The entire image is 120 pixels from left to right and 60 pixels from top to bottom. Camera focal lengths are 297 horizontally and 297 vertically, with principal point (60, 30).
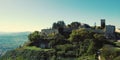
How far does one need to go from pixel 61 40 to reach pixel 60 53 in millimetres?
10178

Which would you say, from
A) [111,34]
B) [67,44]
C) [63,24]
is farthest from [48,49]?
[63,24]

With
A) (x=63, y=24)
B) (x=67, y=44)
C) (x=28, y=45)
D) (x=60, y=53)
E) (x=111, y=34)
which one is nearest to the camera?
(x=60, y=53)

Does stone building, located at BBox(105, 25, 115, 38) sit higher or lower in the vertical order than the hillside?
higher

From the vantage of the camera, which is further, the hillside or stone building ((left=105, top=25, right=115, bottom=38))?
stone building ((left=105, top=25, right=115, bottom=38))

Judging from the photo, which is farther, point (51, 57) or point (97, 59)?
point (51, 57)

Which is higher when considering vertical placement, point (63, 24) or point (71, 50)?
point (63, 24)

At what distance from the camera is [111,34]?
3969 inches

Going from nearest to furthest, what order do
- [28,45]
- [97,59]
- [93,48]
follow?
[97,59] < [93,48] < [28,45]

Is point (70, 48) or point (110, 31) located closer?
point (70, 48)

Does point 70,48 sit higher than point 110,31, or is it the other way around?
point 110,31

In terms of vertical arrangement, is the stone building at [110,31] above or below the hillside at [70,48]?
above

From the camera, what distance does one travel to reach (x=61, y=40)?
88375mm

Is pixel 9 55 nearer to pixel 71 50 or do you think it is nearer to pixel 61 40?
pixel 61 40

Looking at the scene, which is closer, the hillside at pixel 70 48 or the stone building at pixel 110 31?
the hillside at pixel 70 48
